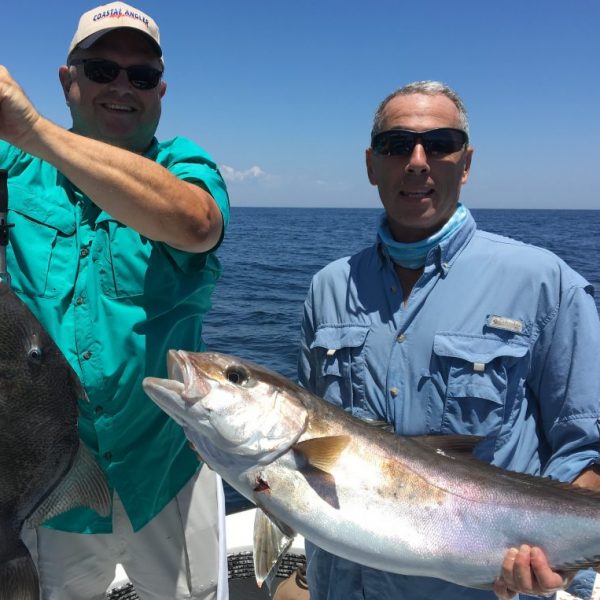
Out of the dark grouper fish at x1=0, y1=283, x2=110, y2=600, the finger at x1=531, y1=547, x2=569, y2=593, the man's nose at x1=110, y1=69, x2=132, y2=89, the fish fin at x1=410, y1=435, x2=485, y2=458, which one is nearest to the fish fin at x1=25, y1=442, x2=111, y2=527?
the dark grouper fish at x1=0, y1=283, x2=110, y2=600

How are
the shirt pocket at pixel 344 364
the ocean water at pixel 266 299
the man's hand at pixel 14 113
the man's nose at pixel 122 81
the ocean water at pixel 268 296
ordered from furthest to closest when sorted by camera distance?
the ocean water at pixel 268 296, the ocean water at pixel 266 299, the man's nose at pixel 122 81, the shirt pocket at pixel 344 364, the man's hand at pixel 14 113

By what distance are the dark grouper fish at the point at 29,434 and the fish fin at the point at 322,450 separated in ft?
3.01

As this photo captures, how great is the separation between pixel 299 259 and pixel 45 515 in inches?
1266

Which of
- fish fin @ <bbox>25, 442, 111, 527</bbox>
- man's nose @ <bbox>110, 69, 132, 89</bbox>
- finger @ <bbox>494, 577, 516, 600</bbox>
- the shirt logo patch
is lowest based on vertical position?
finger @ <bbox>494, 577, 516, 600</bbox>

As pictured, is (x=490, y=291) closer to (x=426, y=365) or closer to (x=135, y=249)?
(x=426, y=365)

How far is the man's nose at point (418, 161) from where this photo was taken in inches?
111

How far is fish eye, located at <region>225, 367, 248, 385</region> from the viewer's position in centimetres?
247

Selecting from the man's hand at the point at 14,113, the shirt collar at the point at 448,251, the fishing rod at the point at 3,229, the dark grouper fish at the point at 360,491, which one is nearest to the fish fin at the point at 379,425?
the dark grouper fish at the point at 360,491

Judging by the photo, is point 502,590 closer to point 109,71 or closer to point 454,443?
point 454,443

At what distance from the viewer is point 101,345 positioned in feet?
10.0

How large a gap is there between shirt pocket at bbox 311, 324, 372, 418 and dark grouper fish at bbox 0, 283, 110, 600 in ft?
3.94

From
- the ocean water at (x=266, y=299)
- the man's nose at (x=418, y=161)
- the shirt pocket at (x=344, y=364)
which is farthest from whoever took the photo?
the ocean water at (x=266, y=299)

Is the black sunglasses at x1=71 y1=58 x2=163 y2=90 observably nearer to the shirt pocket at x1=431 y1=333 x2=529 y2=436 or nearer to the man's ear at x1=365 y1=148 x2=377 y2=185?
the man's ear at x1=365 y1=148 x2=377 y2=185

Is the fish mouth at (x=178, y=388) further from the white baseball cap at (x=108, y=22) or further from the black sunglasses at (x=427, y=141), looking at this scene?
the white baseball cap at (x=108, y=22)
